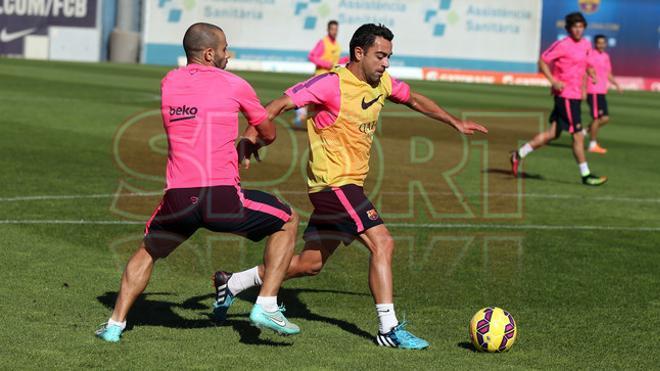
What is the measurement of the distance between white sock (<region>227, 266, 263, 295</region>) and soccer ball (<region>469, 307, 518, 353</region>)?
5.09 feet

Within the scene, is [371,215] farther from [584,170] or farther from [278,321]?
[584,170]

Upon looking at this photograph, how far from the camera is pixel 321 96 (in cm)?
758

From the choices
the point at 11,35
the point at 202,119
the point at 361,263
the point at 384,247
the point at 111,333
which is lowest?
the point at 361,263

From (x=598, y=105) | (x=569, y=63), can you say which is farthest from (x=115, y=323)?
(x=598, y=105)

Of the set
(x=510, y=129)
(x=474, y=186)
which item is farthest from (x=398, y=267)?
(x=510, y=129)

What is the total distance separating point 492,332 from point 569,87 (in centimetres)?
1086

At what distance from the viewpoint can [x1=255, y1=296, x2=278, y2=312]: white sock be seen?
23.4 feet

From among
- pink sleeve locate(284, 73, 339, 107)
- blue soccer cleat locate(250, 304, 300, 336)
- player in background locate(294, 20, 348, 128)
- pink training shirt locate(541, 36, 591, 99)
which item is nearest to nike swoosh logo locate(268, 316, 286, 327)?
blue soccer cleat locate(250, 304, 300, 336)

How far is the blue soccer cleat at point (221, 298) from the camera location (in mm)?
7809

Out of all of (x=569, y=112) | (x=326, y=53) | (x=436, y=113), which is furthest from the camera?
(x=326, y=53)

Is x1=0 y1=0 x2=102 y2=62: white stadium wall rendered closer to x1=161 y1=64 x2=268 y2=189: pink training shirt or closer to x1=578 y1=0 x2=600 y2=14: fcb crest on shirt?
x1=578 y1=0 x2=600 y2=14: fcb crest on shirt

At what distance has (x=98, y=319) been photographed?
25.2ft

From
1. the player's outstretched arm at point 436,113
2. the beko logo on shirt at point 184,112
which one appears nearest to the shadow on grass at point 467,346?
the player's outstretched arm at point 436,113

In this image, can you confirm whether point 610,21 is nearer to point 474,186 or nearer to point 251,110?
point 474,186
